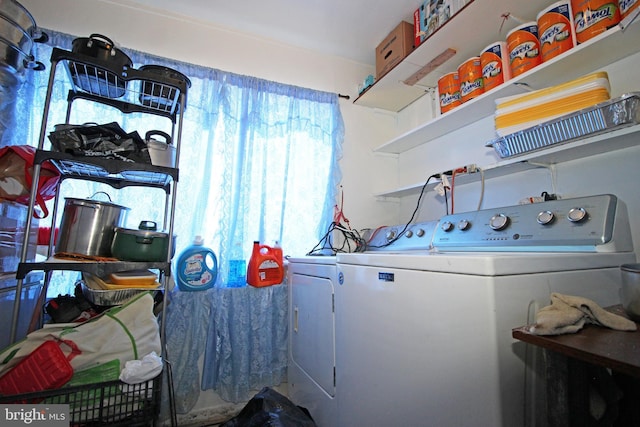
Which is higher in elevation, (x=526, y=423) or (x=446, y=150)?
(x=446, y=150)

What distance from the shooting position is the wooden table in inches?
19.6

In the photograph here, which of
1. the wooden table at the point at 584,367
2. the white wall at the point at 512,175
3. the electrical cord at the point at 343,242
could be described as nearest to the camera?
the wooden table at the point at 584,367

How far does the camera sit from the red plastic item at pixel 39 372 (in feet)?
2.90

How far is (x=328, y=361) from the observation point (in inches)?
51.2

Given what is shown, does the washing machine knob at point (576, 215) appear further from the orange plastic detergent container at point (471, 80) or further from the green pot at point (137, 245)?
the green pot at point (137, 245)

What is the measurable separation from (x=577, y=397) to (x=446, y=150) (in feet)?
5.44

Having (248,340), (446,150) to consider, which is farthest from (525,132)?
(248,340)

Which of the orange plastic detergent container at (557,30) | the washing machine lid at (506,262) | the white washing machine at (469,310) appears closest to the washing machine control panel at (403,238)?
the white washing machine at (469,310)

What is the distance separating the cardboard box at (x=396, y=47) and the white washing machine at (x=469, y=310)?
4.24ft

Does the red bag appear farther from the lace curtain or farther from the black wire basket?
the black wire basket

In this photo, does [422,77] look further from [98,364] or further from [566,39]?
[98,364]

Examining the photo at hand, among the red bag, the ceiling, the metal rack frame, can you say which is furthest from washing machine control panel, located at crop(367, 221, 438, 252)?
the red bag

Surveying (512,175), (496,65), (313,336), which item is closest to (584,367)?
(313,336)

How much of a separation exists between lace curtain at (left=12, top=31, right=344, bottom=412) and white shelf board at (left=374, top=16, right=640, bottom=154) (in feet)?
2.98
